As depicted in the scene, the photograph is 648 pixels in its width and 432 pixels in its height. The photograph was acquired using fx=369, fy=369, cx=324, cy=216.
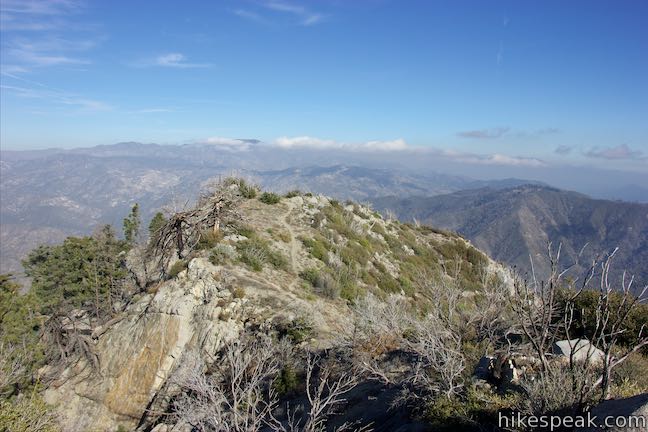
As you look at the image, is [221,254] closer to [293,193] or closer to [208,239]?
[208,239]

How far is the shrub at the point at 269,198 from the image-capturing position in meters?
29.3

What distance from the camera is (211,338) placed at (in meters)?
14.0

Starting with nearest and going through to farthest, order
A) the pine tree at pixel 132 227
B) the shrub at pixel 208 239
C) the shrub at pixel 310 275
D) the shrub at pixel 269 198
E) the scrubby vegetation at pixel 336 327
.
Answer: the scrubby vegetation at pixel 336 327 < the shrub at pixel 208 239 < the shrub at pixel 310 275 < the shrub at pixel 269 198 < the pine tree at pixel 132 227

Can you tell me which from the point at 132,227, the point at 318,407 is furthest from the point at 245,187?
the point at 318,407

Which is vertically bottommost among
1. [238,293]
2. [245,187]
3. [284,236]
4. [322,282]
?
[322,282]

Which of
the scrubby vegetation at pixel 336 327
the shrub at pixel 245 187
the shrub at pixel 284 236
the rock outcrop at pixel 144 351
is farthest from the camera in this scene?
the shrub at pixel 245 187

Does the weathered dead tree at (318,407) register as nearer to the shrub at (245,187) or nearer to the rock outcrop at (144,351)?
the rock outcrop at (144,351)

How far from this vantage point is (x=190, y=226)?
19.5 metres

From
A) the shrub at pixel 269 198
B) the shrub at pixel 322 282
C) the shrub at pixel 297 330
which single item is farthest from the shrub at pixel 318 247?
the shrub at pixel 297 330

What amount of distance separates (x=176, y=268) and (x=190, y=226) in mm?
3120

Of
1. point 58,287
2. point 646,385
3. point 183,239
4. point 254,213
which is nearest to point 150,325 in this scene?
point 183,239

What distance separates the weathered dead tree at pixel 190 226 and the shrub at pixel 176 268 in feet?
3.02

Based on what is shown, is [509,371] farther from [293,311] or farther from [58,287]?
[58,287]

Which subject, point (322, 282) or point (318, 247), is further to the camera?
point (318, 247)
